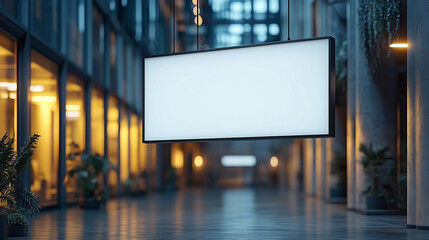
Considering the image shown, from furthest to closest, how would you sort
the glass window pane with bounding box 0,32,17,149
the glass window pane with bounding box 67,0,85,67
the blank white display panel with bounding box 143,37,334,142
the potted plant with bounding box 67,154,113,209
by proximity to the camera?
the glass window pane with bounding box 67,0,85,67, the potted plant with bounding box 67,154,113,209, the glass window pane with bounding box 0,32,17,149, the blank white display panel with bounding box 143,37,334,142

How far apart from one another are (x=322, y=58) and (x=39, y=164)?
32.4 ft

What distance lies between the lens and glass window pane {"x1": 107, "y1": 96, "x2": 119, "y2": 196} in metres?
27.3

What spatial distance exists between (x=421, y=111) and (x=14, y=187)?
22.9 feet

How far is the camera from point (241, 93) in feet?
37.2

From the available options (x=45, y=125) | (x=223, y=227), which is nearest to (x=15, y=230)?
(x=223, y=227)

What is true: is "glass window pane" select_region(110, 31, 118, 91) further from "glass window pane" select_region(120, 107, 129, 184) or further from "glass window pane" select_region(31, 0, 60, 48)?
"glass window pane" select_region(31, 0, 60, 48)

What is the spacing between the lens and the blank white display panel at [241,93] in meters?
10.4

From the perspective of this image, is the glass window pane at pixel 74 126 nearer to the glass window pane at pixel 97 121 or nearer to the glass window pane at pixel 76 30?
the glass window pane at pixel 76 30

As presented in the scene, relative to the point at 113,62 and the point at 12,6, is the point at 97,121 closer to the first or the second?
the point at 113,62

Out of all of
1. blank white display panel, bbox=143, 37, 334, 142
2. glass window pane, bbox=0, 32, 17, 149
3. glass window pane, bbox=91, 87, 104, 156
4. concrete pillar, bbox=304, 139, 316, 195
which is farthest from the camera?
concrete pillar, bbox=304, 139, 316, 195

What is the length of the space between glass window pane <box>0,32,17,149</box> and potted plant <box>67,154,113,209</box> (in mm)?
4900

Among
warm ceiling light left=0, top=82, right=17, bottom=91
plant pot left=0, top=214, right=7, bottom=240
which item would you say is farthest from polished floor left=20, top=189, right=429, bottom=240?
warm ceiling light left=0, top=82, right=17, bottom=91

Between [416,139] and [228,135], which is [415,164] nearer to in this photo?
[416,139]

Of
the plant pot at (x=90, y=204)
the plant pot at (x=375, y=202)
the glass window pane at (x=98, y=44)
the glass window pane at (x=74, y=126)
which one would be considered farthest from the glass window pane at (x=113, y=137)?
the plant pot at (x=375, y=202)
